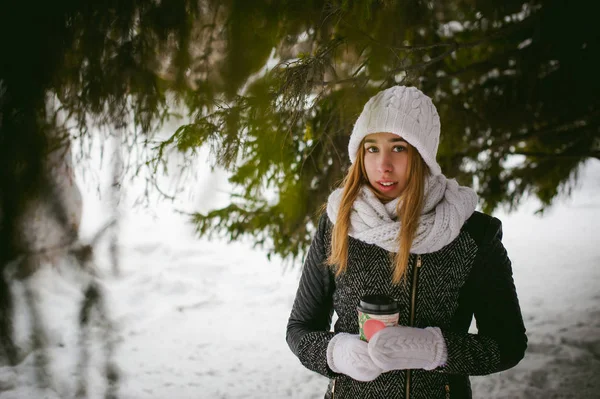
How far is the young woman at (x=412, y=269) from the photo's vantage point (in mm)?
1452

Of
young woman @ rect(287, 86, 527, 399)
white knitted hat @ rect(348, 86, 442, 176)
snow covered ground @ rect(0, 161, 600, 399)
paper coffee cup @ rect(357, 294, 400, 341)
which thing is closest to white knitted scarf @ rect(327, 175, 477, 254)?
young woman @ rect(287, 86, 527, 399)

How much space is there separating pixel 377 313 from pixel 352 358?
180 millimetres

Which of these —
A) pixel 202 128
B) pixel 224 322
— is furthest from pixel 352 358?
pixel 224 322

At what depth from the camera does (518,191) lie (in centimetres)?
439

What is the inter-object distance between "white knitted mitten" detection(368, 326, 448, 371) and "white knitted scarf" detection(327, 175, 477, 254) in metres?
0.28

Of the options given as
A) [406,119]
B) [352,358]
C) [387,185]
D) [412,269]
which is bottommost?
[352,358]

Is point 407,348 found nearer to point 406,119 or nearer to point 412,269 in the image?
point 412,269

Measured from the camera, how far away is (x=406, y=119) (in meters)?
1.51

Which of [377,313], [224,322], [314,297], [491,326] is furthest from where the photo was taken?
[224,322]

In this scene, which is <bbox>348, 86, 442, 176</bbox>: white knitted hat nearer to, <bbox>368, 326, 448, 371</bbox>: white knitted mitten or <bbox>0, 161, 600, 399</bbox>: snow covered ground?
<bbox>368, 326, 448, 371</bbox>: white knitted mitten

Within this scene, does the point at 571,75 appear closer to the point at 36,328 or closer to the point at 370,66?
the point at 370,66

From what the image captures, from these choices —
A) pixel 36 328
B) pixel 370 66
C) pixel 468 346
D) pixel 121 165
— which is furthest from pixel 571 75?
pixel 36 328

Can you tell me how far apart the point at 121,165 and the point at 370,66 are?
112 centimetres

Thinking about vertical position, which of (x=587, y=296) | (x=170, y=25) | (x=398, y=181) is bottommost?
(x=587, y=296)
